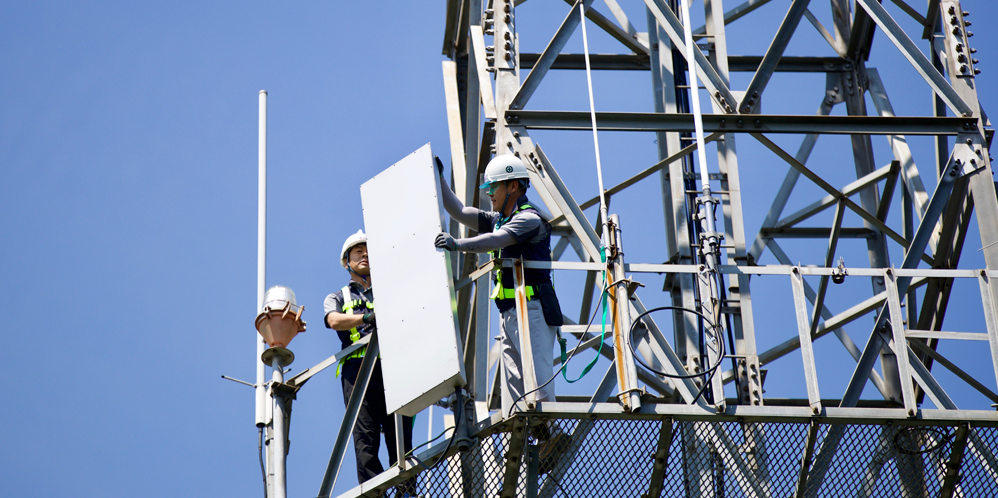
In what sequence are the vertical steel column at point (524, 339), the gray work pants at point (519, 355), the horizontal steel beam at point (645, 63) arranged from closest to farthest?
the vertical steel column at point (524, 339)
the gray work pants at point (519, 355)
the horizontal steel beam at point (645, 63)

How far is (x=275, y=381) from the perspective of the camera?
1100cm

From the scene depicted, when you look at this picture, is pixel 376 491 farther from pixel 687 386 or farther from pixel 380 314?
pixel 687 386

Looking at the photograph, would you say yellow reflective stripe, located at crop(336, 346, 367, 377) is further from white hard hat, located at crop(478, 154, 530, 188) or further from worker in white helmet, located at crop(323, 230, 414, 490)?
white hard hat, located at crop(478, 154, 530, 188)

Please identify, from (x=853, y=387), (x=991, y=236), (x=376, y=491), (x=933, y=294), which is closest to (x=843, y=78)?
(x=933, y=294)

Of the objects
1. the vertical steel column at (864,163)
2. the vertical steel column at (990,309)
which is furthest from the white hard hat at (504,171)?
the vertical steel column at (864,163)

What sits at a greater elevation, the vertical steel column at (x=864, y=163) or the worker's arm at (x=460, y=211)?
the vertical steel column at (x=864, y=163)

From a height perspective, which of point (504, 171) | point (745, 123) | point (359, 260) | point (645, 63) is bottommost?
point (504, 171)

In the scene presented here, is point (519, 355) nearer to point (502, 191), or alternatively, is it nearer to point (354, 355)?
point (502, 191)

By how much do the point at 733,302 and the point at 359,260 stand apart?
13.8 ft

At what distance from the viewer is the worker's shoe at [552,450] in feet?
31.7

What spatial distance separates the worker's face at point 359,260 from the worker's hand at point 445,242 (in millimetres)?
1938

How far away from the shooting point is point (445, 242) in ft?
32.1

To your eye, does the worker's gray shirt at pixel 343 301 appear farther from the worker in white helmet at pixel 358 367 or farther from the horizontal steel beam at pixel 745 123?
the horizontal steel beam at pixel 745 123

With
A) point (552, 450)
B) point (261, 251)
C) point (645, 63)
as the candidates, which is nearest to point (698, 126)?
point (552, 450)
